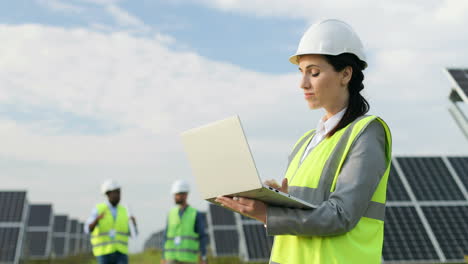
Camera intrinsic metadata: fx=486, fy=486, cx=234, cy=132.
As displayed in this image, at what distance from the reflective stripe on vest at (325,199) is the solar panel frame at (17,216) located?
15538mm

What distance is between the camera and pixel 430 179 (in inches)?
520

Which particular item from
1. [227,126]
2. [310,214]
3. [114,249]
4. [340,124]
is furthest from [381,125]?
[114,249]

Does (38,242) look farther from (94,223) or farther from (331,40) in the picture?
(331,40)

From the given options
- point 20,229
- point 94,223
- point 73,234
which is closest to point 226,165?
point 94,223

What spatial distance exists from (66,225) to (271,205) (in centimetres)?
3521

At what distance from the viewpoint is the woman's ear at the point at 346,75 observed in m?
2.60

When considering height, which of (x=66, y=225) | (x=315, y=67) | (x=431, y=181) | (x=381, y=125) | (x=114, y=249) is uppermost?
(x=66, y=225)

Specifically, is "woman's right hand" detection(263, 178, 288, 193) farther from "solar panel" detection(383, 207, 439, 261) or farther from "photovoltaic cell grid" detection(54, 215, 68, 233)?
"photovoltaic cell grid" detection(54, 215, 68, 233)

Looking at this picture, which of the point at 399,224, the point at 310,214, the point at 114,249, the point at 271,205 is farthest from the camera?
the point at 399,224

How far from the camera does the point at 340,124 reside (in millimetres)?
2609

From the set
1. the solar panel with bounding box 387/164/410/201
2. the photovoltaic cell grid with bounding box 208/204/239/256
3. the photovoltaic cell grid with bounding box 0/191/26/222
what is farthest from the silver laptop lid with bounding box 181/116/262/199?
Answer: the photovoltaic cell grid with bounding box 0/191/26/222

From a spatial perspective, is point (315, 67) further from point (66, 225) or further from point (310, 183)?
point (66, 225)

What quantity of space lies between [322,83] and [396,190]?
10958 mm

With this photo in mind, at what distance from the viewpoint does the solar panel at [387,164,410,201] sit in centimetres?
1241
